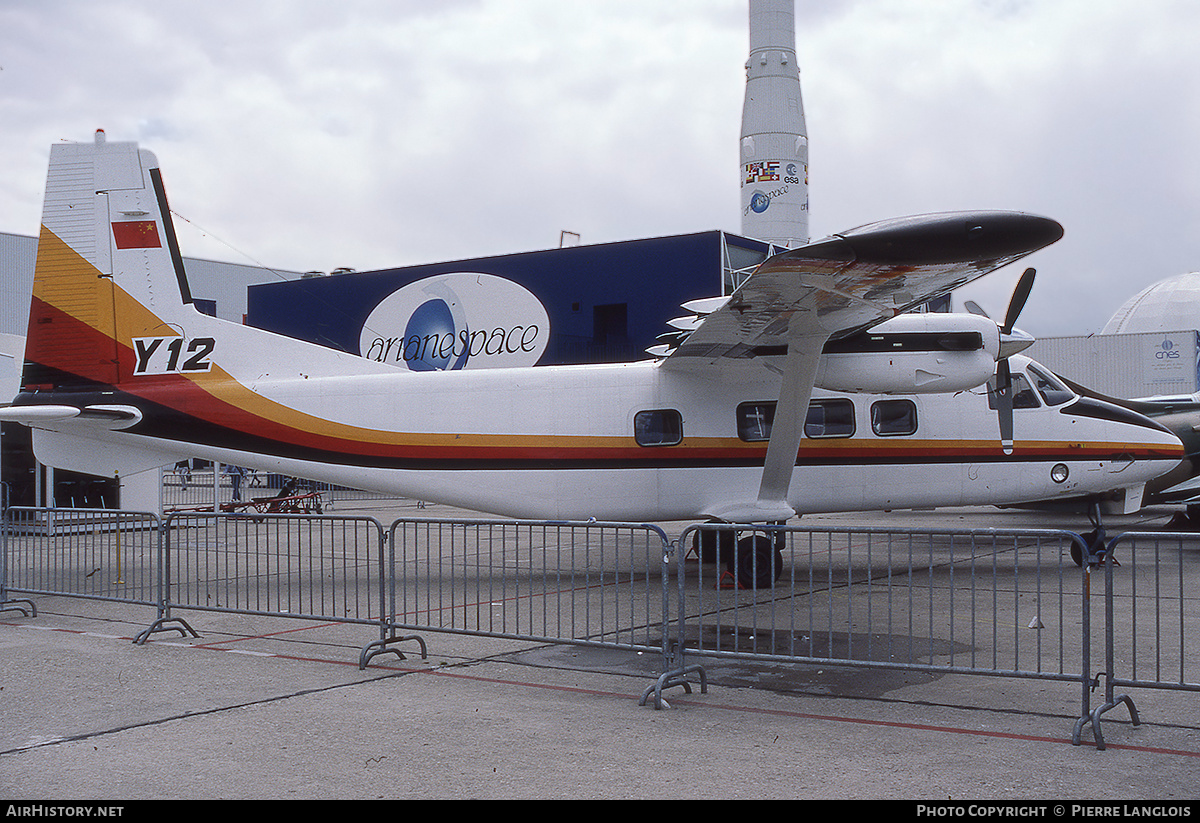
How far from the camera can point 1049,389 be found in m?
13.3

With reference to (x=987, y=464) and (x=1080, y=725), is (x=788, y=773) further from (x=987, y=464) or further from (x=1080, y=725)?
(x=987, y=464)

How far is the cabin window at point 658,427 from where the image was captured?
12.5 m

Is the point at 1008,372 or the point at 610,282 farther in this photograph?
the point at 610,282

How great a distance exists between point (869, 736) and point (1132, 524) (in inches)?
700

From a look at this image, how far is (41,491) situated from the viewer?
19.1m

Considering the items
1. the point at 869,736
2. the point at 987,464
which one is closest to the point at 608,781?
the point at 869,736

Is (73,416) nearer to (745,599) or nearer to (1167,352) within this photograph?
(745,599)

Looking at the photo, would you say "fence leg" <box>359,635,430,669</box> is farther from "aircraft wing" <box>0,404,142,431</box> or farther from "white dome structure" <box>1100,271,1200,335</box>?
"white dome structure" <box>1100,271,1200,335</box>

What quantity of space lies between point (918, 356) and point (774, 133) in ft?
98.1

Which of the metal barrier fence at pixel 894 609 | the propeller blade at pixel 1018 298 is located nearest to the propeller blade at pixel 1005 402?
the propeller blade at pixel 1018 298

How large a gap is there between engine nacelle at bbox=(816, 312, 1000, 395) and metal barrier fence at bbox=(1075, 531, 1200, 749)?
2.76 meters

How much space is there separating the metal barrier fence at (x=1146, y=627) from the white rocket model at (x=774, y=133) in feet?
88.6

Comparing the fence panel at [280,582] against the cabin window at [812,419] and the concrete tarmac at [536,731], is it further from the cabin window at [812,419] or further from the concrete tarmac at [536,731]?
the cabin window at [812,419]

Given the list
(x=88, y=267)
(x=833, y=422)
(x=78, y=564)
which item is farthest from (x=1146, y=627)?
(x=88, y=267)
